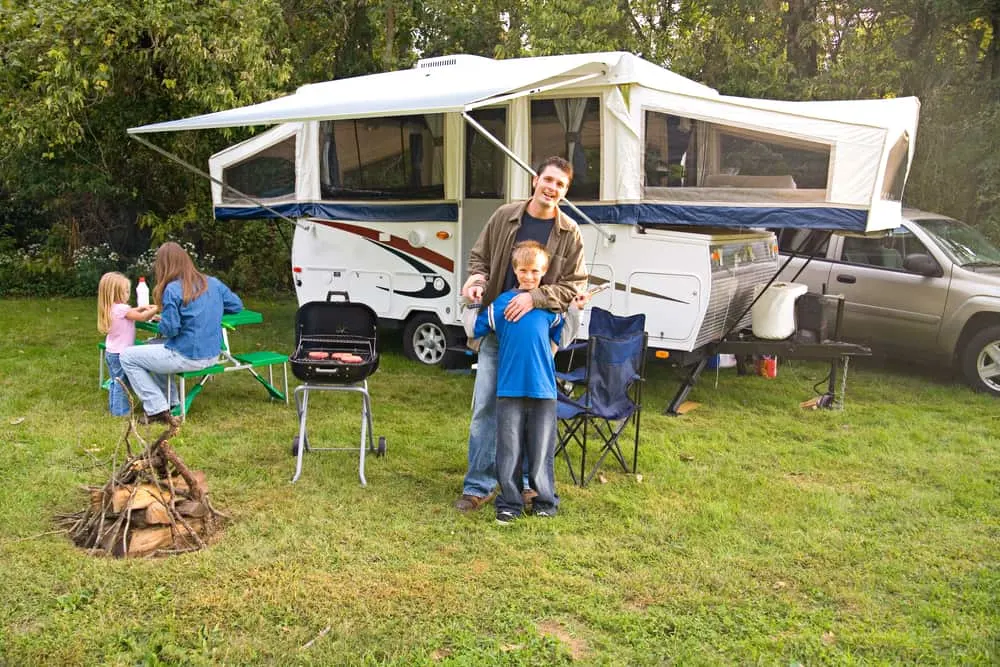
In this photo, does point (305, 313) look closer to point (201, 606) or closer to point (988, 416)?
point (201, 606)

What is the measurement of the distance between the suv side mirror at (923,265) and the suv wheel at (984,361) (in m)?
0.62

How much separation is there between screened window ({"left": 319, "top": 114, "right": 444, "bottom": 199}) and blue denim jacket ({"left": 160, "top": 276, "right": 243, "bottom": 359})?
2.38 meters

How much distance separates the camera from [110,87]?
9.48m

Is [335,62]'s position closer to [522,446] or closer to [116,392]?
[116,392]

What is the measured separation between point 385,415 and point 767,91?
22.9 feet

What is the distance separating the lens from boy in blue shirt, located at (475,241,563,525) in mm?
4438

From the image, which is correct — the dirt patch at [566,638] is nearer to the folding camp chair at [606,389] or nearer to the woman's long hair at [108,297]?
the folding camp chair at [606,389]

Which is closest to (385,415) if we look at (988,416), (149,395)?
(149,395)

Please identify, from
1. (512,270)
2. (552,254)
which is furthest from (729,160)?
(512,270)

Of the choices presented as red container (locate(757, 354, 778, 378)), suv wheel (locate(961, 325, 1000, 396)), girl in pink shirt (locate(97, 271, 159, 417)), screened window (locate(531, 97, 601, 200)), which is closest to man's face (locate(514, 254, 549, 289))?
screened window (locate(531, 97, 601, 200))

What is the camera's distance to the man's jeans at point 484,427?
15.3 feet

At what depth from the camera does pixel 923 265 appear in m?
7.88

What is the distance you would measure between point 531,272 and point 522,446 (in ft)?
2.90

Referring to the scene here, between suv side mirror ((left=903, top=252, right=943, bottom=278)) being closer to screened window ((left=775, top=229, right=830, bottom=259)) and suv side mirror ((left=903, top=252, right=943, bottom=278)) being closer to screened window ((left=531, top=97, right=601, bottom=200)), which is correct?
screened window ((left=775, top=229, right=830, bottom=259))
